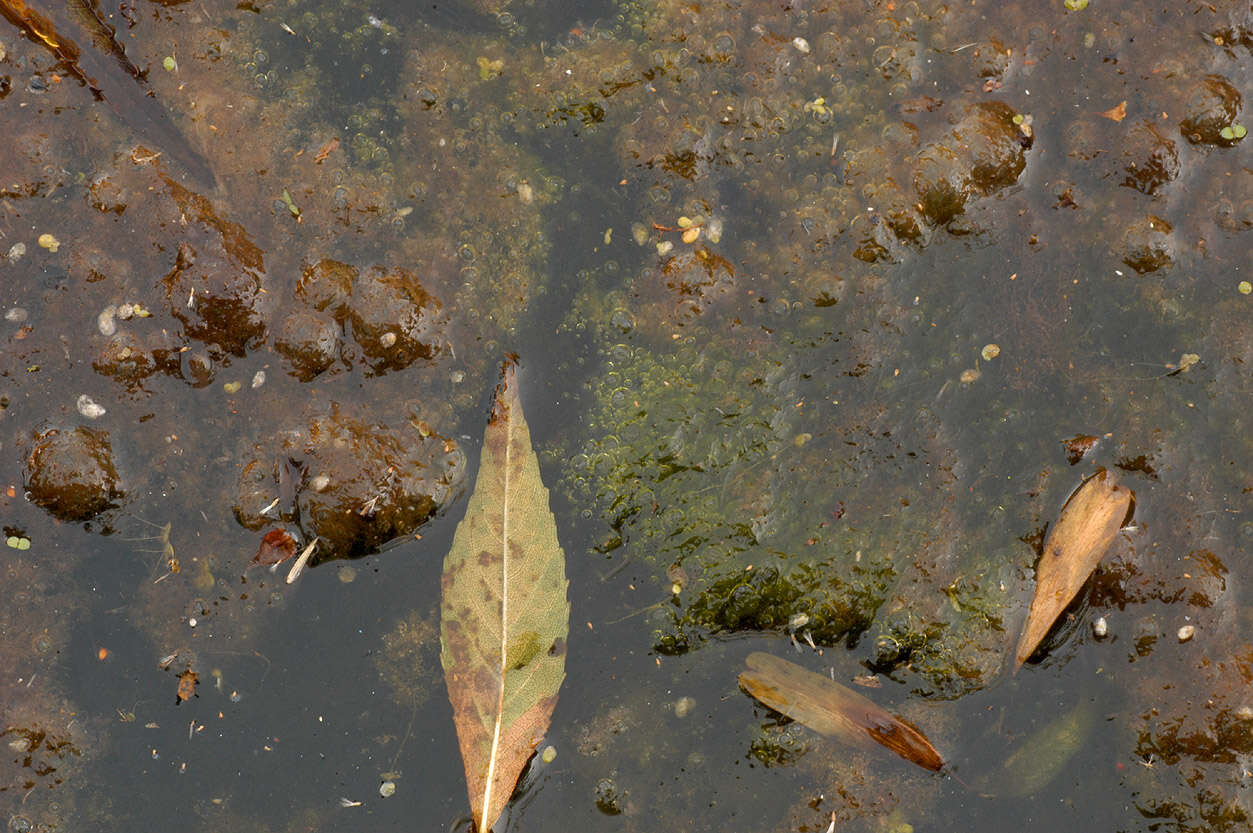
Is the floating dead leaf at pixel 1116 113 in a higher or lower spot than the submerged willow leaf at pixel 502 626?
higher

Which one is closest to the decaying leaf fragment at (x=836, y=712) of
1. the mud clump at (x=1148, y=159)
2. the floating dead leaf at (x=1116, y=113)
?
the mud clump at (x=1148, y=159)

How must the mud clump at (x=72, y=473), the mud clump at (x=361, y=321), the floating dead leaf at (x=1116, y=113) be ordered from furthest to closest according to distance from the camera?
the floating dead leaf at (x=1116, y=113)
the mud clump at (x=361, y=321)
the mud clump at (x=72, y=473)

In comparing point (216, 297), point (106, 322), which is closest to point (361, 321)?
point (216, 297)

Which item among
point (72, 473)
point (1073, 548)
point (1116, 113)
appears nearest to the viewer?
point (72, 473)

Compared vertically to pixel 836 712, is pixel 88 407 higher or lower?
higher

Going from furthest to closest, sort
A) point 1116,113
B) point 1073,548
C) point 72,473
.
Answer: point 1116,113, point 1073,548, point 72,473

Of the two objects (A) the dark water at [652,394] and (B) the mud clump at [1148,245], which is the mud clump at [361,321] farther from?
(B) the mud clump at [1148,245]

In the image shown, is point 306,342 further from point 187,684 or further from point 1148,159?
point 1148,159

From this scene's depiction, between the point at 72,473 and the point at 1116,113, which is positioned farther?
the point at 1116,113
